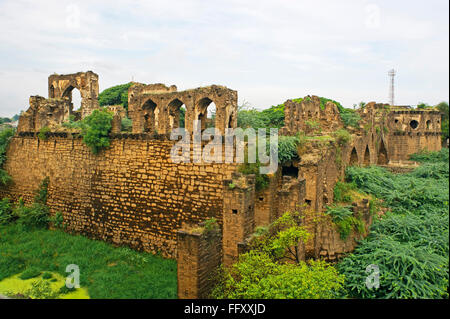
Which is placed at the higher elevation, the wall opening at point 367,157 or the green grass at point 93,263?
the wall opening at point 367,157

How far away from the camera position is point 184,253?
7.50 meters

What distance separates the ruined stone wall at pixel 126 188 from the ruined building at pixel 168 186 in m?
0.04

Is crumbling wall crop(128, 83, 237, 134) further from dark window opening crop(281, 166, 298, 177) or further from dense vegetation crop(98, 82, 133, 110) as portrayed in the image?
dense vegetation crop(98, 82, 133, 110)

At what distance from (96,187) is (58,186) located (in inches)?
103

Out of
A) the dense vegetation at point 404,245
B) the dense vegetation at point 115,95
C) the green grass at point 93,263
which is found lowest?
the green grass at point 93,263

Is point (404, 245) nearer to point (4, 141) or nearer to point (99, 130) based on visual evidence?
point (99, 130)

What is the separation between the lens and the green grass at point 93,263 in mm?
9078

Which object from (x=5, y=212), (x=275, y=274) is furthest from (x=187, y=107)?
(x=5, y=212)

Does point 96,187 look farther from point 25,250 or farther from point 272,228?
point 272,228

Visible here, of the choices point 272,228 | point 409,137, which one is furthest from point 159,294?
point 409,137

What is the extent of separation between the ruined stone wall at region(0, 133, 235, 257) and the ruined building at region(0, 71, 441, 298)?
39 millimetres

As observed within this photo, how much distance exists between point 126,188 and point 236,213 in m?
5.79

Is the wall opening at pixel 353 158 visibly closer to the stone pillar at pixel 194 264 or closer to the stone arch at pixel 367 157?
the stone arch at pixel 367 157

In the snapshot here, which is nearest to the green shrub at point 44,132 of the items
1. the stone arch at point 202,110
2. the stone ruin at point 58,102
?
the stone ruin at point 58,102
